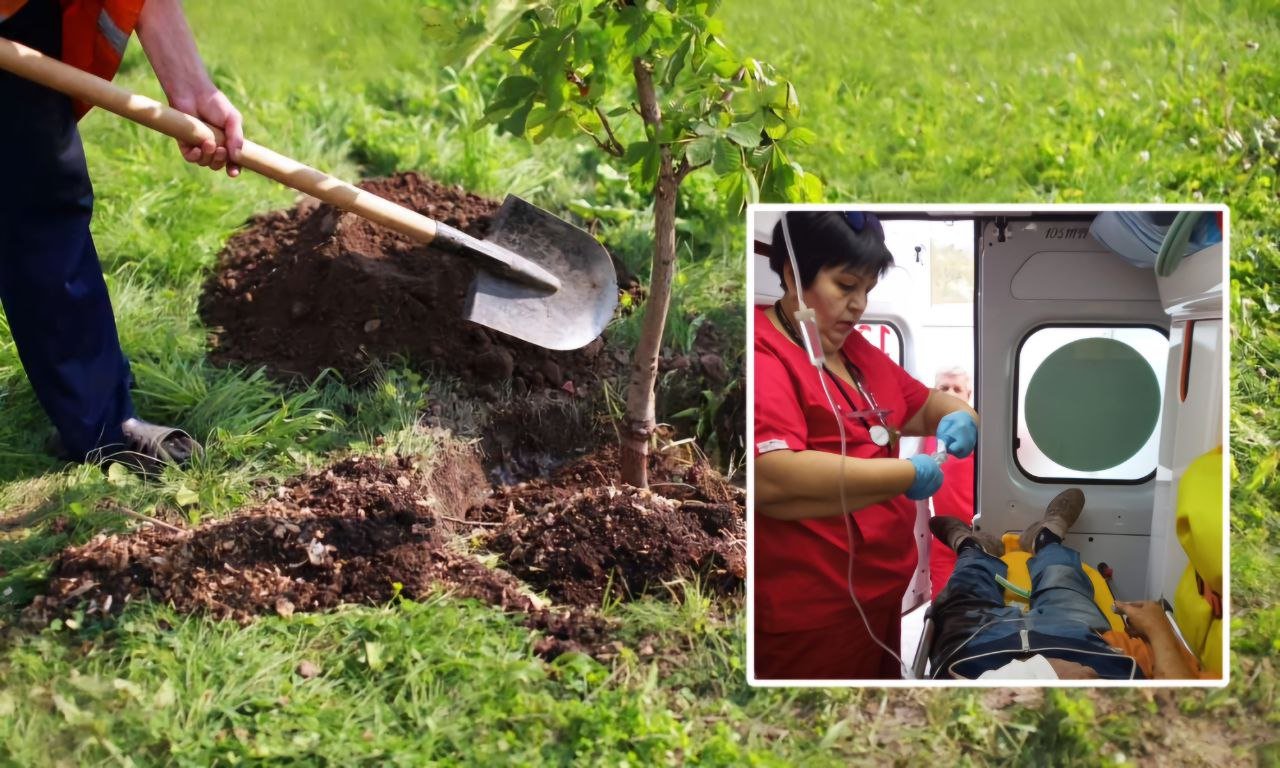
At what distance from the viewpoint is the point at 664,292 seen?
123 inches

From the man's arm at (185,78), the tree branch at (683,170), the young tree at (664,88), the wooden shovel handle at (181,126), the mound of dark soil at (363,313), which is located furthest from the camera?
→ the mound of dark soil at (363,313)

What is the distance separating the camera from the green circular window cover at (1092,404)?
2.53m

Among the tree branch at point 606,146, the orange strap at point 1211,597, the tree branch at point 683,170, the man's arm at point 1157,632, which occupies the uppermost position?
the tree branch at point 606,146

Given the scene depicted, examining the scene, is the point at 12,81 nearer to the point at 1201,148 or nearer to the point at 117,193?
the point at 117,193

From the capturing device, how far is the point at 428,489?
A: 3.32 metres

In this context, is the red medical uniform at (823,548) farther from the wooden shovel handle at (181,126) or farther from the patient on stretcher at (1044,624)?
the wooden shovel handle at (181,126)

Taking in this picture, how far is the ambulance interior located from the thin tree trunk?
0.49 meters

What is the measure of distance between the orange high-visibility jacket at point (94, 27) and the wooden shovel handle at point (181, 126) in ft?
0.41

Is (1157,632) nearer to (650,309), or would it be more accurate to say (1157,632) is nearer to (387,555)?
(650,309)

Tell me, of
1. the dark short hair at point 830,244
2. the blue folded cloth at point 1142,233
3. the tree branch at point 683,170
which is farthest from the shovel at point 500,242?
the blue folded cloth at point 1142,233

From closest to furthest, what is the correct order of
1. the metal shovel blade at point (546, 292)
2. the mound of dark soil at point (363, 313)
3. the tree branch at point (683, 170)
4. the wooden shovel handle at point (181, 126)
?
the wooden shovel handle at point (181, 126), the tree branch at point (683, 170), the metal shovel blade at point (546, 292), the mound of dark soil at point (363, 313)

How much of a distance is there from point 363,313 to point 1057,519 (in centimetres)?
214

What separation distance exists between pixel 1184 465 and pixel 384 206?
2.06 m

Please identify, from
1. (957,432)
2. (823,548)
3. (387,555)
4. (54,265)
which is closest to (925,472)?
(957,432)
